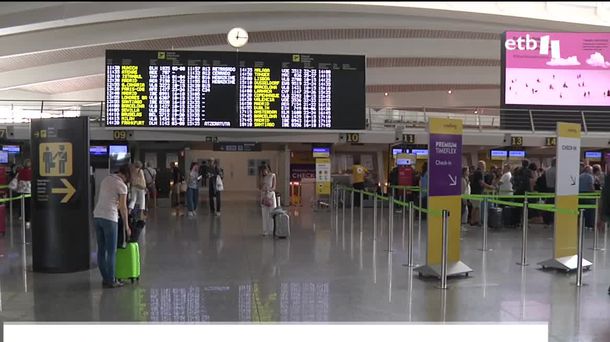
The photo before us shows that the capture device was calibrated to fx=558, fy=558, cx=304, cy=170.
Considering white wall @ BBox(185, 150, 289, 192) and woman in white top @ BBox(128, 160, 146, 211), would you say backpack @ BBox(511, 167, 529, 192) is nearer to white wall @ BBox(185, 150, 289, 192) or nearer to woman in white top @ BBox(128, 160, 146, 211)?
woman in white top @ BBox(128, 160, 146, 211)

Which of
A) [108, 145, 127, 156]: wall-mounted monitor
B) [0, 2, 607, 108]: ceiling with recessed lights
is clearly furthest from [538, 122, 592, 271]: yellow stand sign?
[108, 145, 127, 156]: wall-mounted monitor

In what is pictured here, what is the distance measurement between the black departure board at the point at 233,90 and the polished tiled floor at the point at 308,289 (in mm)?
2561

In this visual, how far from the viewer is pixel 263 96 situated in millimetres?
11516

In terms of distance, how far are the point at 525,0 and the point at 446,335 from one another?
9.34ft

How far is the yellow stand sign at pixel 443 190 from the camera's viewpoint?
786cm

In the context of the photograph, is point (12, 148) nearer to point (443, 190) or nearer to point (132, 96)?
point (132, 96)

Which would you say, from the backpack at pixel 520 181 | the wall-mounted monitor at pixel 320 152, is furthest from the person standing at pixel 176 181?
the backpack at pixel 520 181

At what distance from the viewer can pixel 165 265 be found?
28.8 feet

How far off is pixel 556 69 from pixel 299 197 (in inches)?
520

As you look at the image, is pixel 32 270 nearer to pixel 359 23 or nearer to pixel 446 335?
pixel 446 335

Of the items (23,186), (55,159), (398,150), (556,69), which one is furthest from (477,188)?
(23,186)

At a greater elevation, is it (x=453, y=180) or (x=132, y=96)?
(x=132, y=96)

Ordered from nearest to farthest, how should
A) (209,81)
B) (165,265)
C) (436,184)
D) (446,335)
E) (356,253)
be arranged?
1. (446,335)
2. (436,184)
3. (165,265)
4. (356,253)
5. (209,81)

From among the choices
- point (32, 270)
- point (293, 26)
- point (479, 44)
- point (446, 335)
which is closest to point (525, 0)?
point (446, 335)
